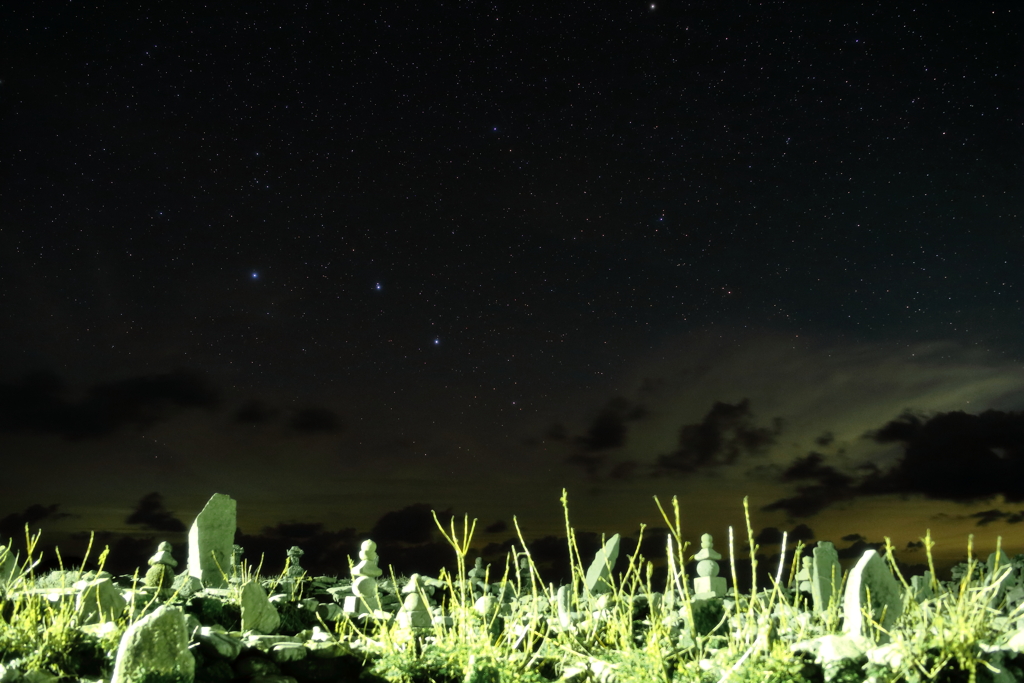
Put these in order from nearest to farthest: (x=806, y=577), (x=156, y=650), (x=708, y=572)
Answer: (x=156, y=650) < (x=708, y=572) < (x=806, y=577)

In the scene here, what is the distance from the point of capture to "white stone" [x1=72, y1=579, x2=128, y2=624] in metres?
7.02

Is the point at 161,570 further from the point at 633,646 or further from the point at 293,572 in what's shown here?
the point at 633,646

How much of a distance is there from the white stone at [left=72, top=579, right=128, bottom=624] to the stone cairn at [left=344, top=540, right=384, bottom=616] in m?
2.86

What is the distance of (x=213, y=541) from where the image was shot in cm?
1052

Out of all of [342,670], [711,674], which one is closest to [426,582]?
[342,670]

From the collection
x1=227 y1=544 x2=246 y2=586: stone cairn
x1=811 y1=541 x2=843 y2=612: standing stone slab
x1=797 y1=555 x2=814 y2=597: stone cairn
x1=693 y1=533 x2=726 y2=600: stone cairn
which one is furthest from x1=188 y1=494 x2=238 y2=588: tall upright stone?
x1=797 y1=555 x2=814 y2=597: stone cairn

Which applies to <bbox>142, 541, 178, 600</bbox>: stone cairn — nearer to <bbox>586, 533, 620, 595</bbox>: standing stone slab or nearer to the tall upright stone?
the tall upright stone

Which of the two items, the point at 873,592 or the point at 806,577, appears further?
the point at 806,577

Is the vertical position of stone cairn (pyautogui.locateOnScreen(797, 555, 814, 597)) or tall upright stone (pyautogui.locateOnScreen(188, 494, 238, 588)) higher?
tall upright stone (pyautogui.locateOnScreen(188, 494, 238, 588))

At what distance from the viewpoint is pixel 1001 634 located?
5.21m

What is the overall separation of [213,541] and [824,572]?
26.1 feet

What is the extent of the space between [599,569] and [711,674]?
6827mm

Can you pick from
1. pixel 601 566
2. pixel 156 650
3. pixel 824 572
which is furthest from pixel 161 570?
pixel 824 572

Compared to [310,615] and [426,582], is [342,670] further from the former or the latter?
[426,582]
